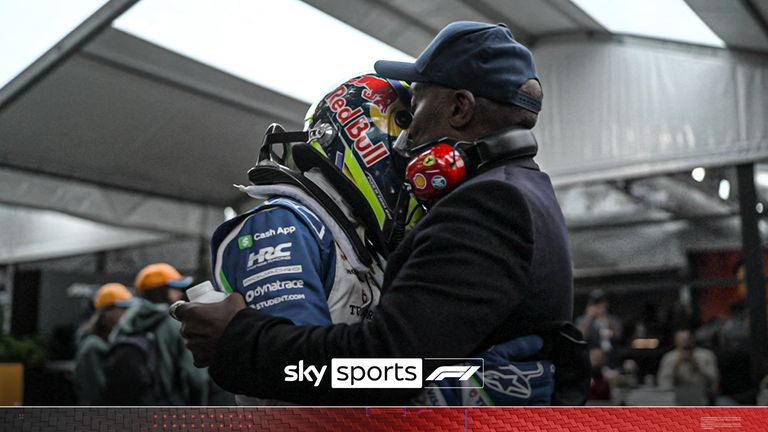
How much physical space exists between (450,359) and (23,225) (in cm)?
379

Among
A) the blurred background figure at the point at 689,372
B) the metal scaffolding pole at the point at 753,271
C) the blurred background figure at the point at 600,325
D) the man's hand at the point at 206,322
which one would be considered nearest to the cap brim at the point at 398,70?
the man's hand at the point at 206,322

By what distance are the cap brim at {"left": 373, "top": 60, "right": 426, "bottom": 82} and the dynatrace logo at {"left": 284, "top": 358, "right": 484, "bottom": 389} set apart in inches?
11.7

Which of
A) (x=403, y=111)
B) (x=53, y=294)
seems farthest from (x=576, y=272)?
(x=403, y=111)

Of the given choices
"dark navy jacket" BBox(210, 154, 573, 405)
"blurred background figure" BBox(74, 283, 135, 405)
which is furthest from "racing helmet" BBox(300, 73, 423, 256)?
"blurred background figure" BBox(74, 283, 135, 405)

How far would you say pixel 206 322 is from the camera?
0.78m

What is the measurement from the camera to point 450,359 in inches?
30.3

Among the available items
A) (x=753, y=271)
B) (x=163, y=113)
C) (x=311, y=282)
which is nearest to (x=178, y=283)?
(x=163, y=113)

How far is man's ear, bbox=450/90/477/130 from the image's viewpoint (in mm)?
846

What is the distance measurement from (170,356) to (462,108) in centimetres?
226

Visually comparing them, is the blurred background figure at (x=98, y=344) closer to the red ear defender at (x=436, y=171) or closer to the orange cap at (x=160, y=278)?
the orange cap at (x=160, y=278)

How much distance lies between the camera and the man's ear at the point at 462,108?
0.85 m

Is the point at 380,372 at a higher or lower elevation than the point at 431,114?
lower

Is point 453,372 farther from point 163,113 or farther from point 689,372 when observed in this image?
point 689,372

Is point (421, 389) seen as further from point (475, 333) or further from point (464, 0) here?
point (464, 0)
